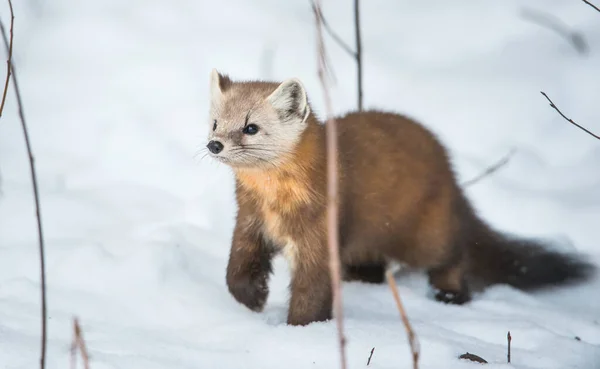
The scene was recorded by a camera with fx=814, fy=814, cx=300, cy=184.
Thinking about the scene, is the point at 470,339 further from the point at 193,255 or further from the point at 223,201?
the point at 223,201

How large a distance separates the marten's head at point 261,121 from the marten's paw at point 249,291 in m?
0.61

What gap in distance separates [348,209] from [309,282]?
1.51 ft

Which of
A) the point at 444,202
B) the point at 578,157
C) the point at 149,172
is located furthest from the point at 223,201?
the point at 578,157

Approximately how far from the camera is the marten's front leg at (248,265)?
405 cm

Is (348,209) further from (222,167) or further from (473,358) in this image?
(222,167)

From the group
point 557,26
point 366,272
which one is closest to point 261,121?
point 366,272

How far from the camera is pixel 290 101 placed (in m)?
3.92

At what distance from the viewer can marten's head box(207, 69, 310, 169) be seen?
379cm

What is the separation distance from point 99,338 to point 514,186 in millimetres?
3487

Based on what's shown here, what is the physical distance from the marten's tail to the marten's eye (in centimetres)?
173

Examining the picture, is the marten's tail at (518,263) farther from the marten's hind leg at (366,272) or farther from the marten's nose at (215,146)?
the marten's nose at (215,146)

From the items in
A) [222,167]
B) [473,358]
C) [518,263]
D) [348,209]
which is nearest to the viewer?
[473,358]

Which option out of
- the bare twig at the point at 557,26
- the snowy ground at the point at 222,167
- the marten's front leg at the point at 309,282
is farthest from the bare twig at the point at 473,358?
the bare twig at the point at 557,26

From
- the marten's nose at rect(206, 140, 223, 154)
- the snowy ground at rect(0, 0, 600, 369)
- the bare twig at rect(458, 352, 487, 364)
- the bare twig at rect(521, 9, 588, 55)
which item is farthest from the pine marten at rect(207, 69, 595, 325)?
the bare twig at rect(521, 9, 588, 55)
